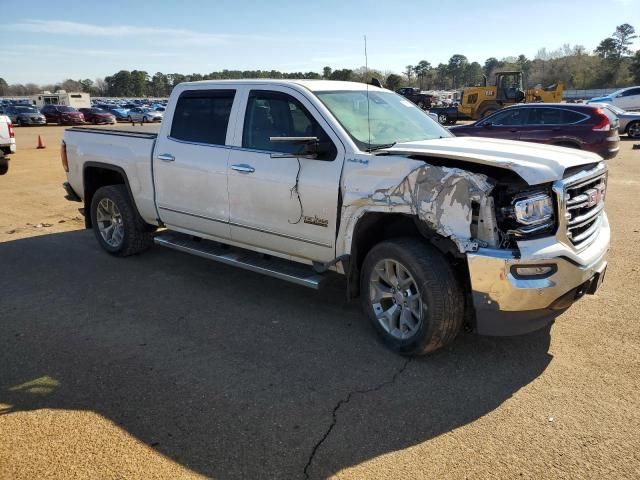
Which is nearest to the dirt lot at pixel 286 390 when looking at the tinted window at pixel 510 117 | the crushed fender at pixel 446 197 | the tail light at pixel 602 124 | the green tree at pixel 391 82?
the crushed fender at pixel 446 197

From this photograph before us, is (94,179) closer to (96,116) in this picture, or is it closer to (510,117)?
(510,117)

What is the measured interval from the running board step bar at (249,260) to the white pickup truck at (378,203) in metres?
0.02

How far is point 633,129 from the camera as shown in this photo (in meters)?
21.3

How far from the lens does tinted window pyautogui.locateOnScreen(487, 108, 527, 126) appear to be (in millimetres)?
12873

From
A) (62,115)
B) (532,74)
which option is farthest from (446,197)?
(532,74)

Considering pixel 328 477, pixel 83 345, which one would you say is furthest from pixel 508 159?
pixel 83 345

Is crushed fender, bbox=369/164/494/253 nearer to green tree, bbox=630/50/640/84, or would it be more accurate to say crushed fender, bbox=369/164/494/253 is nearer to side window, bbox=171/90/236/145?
side window, bbox=171/90/236/145

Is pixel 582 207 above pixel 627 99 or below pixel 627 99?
below

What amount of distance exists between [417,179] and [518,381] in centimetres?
153

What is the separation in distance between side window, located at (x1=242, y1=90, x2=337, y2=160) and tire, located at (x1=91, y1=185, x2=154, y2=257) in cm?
213

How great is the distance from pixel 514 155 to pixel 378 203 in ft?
3.24

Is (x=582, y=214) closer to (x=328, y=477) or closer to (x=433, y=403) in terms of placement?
(x=433, y=403)

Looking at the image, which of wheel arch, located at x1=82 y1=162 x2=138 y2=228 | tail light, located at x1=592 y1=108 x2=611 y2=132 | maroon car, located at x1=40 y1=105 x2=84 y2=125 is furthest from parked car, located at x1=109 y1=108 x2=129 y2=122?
wheel arch, located at x1=82 y1=162 x2=138 y2=228

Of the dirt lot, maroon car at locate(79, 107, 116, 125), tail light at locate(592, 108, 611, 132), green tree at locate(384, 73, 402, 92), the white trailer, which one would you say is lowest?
the dirt lot
